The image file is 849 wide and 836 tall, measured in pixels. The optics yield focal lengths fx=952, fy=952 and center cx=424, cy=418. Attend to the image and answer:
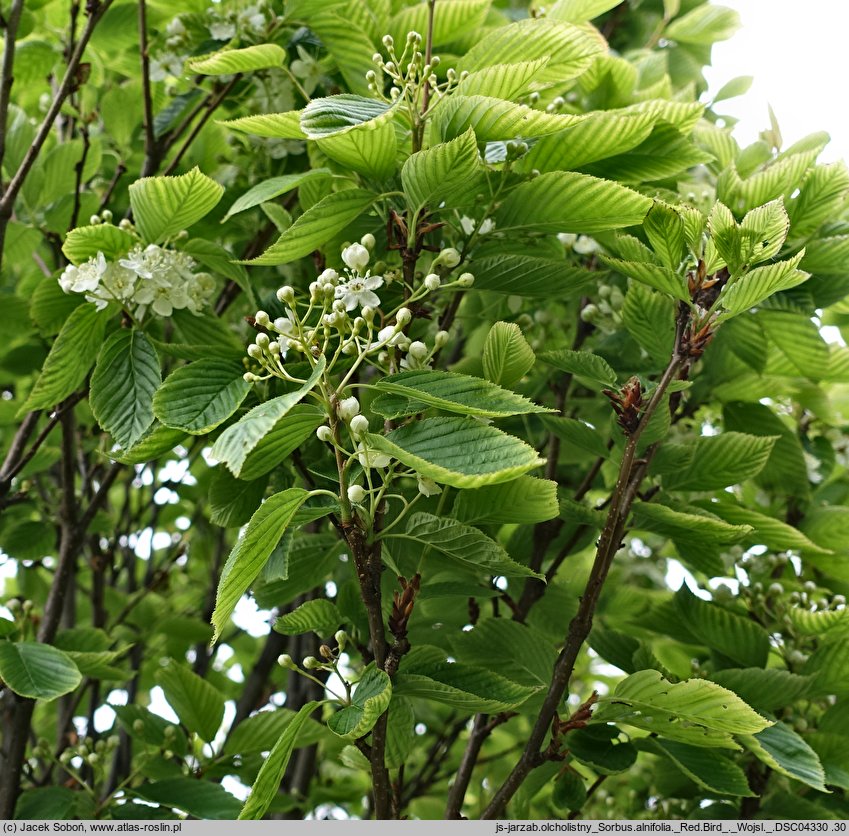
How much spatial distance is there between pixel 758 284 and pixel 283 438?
58 centimetres

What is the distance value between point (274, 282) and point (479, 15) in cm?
63

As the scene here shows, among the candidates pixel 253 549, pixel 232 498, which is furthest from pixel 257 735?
pixel 253 549

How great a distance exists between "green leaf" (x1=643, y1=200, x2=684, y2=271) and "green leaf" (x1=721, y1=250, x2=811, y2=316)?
0.26ft

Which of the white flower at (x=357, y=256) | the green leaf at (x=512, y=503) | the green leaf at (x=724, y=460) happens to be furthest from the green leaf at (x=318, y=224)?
the green leaf at (x=724, y=460)

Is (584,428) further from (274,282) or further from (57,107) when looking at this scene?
(57,107)

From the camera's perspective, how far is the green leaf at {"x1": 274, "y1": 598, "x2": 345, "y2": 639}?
118cm

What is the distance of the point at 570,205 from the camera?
122 centimetres

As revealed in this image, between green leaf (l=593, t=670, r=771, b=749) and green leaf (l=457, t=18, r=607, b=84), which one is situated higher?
green leaf (l=457, t=18, r=607, b=84)

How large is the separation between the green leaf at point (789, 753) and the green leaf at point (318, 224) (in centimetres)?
84

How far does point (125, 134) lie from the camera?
2.05 meters

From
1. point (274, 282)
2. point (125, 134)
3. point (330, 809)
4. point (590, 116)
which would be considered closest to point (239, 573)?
point (590, 116)

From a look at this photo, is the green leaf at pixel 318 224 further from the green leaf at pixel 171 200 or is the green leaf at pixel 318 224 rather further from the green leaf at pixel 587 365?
the green leaf at pixel 587 365

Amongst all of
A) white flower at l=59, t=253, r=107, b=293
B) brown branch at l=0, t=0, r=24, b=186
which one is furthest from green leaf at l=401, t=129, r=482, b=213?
brown branch at l=0, t=0, r=24, b=186

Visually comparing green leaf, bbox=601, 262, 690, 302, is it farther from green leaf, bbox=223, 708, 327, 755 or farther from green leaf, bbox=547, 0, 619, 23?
green leaf, bbox=223, 708, 327, 755
